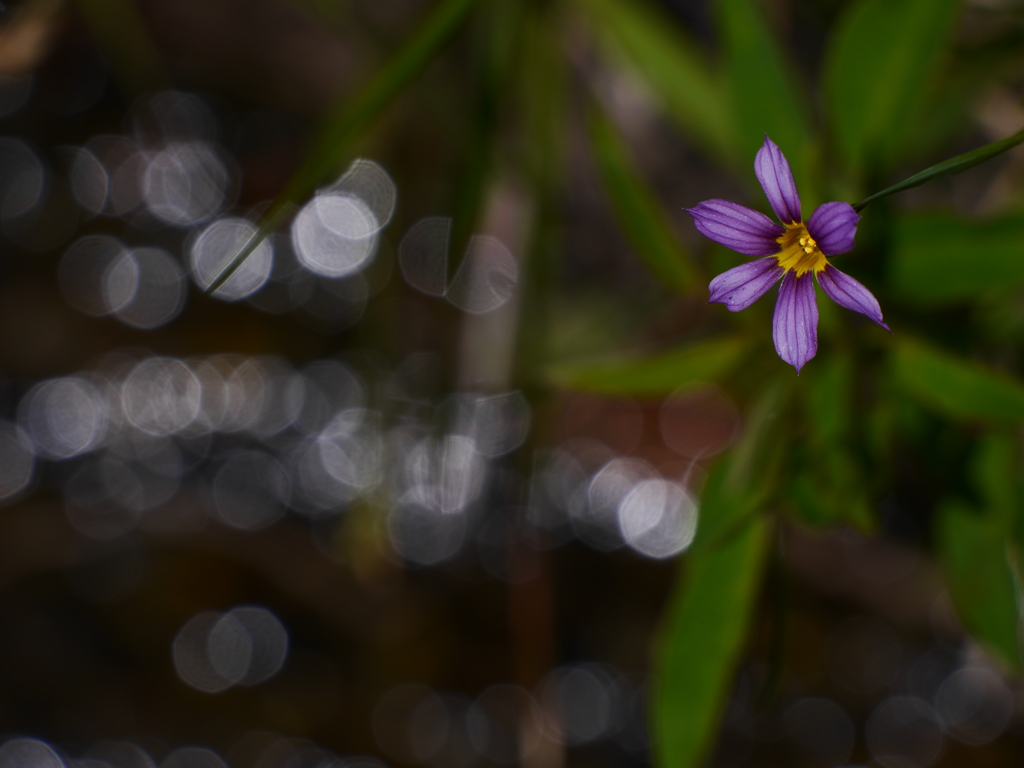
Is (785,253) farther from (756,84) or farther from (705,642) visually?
(705,642)

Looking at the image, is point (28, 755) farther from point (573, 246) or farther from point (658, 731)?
point (573, 246)

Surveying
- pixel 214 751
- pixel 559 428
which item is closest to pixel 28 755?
pixel 214 751

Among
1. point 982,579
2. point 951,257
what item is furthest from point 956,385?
point 982,579

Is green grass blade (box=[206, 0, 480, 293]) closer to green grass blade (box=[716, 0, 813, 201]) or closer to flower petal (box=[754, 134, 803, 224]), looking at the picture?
green grass blade (box=[716, 0, 813, 201])

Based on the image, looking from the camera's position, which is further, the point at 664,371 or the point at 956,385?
the point at 664,371

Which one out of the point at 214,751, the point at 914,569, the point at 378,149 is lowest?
the point at 214,751

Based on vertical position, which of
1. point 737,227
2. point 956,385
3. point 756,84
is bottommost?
point 737,227

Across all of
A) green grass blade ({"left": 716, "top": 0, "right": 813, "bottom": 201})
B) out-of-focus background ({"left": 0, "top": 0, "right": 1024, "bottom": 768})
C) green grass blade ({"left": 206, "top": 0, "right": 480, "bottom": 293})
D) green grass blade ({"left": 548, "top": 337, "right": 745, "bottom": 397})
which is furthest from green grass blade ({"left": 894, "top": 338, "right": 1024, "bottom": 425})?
green grass blade ({"left": 206, "top": 0, "right": 480, "bottom": 293})
